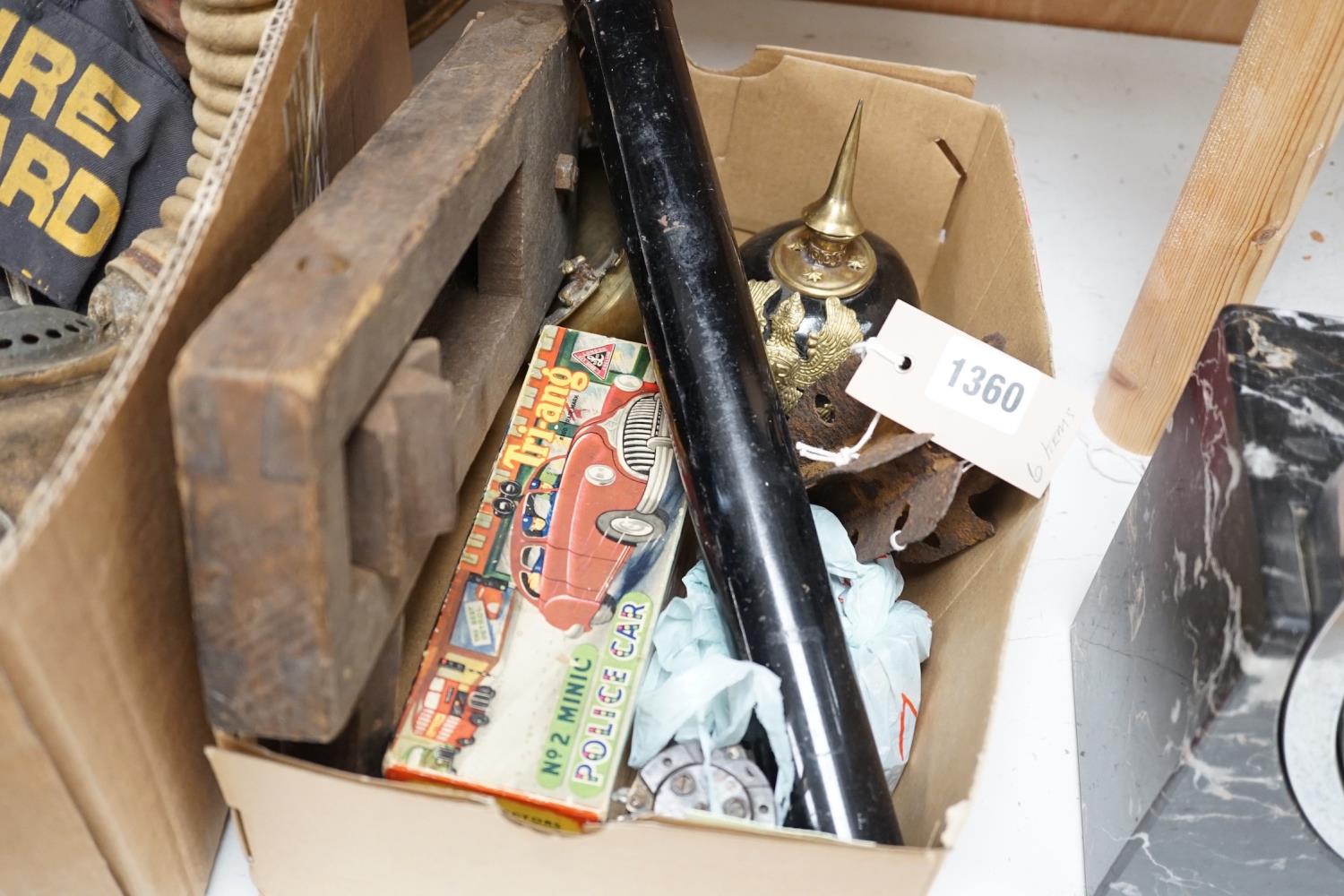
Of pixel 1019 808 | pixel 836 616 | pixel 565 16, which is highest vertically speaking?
pixel 565 16

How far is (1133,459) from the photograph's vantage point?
2.94ft

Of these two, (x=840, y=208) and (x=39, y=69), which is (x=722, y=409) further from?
(x=39, y=69)

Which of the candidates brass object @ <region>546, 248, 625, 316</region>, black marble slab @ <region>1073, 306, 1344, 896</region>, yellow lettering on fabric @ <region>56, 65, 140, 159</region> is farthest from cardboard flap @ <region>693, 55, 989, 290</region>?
yellow lettering on fabric @ <region>56, 65, 140, 159</region>

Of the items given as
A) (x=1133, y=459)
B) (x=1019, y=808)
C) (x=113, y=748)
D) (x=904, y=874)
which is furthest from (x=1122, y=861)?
(x=113, y=748)

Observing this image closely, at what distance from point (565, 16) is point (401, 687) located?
449mm

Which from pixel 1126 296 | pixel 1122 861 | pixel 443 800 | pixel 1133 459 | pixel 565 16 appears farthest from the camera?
pixel 1126 296

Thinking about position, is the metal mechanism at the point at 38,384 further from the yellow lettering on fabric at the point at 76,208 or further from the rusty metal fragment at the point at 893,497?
Result: the rusty metal fragment at the point at 893,497

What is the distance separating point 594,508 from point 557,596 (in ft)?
0.21

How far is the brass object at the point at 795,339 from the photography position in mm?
752

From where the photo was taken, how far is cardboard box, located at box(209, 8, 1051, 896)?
50 centimetres

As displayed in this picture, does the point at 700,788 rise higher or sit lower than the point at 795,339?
lower

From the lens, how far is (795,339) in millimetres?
758

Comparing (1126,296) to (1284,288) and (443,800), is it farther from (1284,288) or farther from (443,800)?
(443,800)

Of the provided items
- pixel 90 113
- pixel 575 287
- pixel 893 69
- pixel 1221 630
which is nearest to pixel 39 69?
pixel 90 113
